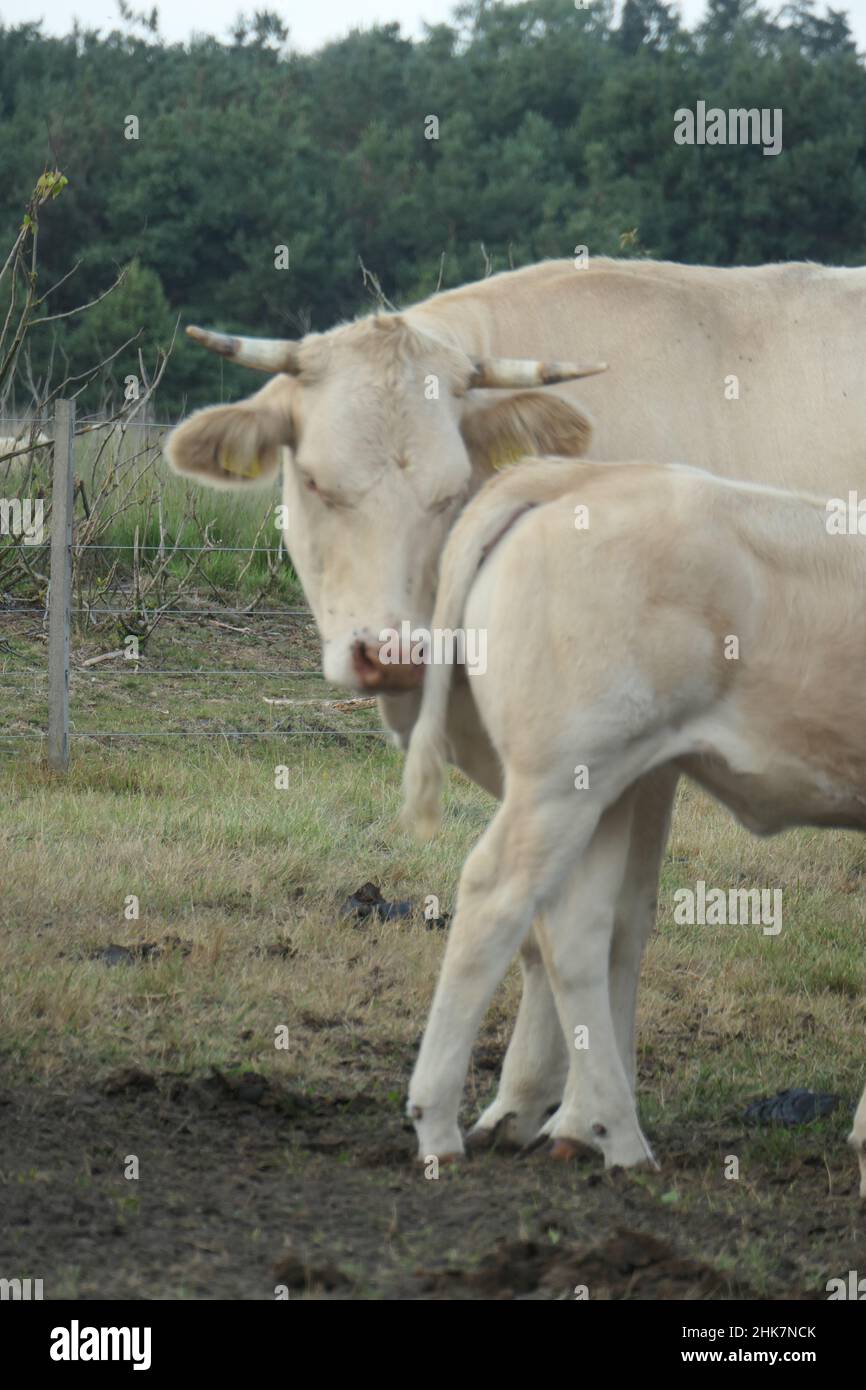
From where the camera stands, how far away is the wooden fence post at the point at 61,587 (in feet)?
29.9

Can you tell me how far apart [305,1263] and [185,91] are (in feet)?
150

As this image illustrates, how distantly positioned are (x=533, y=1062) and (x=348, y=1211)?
885 mm

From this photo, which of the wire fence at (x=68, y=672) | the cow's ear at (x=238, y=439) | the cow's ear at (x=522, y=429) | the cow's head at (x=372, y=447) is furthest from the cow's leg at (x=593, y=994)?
the wire fence at (x=68, y=672)

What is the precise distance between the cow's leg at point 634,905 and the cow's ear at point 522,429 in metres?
0.94

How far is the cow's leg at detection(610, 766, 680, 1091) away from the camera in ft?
14.4

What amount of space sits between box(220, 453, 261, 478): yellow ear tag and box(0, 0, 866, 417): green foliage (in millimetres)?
27880

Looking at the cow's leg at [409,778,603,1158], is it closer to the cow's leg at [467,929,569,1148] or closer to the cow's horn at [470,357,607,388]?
the cow's leg at [467,929,569,1148]

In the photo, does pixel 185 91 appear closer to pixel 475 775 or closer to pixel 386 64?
pixel 386 64

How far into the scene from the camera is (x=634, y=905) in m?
4.41
